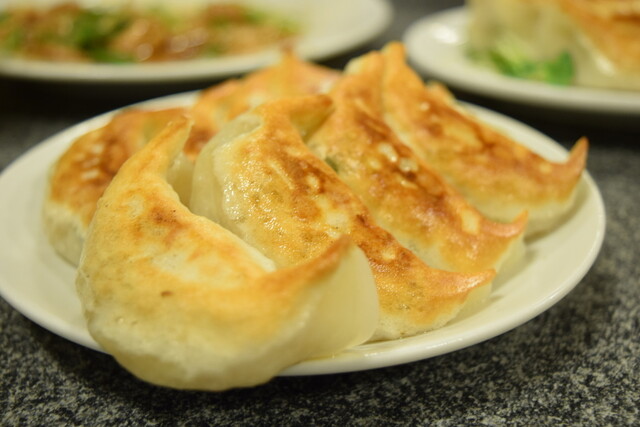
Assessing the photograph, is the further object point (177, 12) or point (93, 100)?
point (177, 12)

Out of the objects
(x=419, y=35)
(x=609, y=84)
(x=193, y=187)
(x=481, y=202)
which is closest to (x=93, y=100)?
(x=419, y=35)

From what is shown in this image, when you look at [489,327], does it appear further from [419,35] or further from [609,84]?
[419,35]

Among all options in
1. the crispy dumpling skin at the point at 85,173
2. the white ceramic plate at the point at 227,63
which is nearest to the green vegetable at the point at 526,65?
the white ceramic plate at the point at 227,63

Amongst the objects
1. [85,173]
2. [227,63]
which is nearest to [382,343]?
[85,173]

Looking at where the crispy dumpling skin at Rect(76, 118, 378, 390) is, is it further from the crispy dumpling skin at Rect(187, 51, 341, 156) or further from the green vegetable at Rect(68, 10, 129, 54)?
the green vegetable at Rect(68, 10, 129, 54)

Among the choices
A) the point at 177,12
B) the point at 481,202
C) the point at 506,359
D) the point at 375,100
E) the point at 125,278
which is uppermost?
the point at 125,278

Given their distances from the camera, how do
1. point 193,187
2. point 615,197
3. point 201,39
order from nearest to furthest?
point 193,187 → point 615,197 → point 201,39

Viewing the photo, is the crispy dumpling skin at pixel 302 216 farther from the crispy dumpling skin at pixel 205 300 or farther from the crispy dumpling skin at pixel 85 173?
the crispy dumpling skin at pixel 85 173
